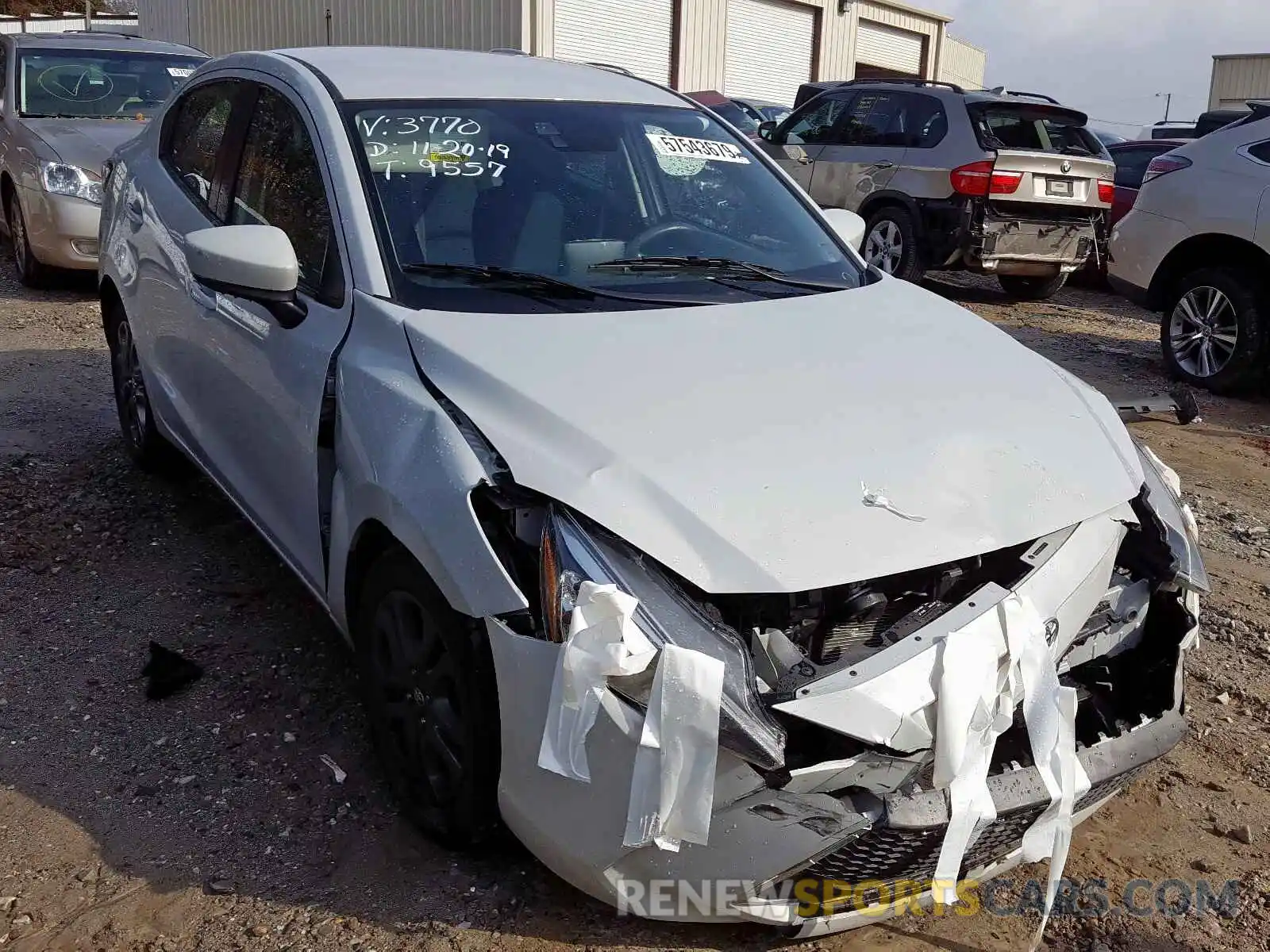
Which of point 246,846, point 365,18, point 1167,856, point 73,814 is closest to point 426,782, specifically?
point 246,846

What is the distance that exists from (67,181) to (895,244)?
254 inches

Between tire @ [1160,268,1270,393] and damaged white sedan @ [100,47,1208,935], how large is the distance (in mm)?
4579

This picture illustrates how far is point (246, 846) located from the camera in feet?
9.21

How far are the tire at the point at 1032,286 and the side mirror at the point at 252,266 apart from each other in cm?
872

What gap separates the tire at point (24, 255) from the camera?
Answer: 28.6 feet

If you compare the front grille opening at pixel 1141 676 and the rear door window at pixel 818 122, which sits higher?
the rear door window at pixel 818 122

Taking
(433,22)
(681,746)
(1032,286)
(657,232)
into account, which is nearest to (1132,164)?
(1032,286)

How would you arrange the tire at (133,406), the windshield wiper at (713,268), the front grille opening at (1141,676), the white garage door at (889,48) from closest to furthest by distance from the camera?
the front grille opening at (1141,676) → the windshield wiper at (713,268) → the tire at (133,406) → the white garage door at (889,48)

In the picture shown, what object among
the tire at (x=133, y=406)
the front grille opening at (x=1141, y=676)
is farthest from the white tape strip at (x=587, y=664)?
the tire at (x=133, y=406)

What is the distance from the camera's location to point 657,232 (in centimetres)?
348

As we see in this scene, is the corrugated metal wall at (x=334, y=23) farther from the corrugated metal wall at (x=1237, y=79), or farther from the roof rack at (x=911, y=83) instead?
the corrugated metal wall at (x=1237, y=79)

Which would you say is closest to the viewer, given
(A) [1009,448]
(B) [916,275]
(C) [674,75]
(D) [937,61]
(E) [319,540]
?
(A) [1009,448]

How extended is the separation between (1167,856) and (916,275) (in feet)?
26.1

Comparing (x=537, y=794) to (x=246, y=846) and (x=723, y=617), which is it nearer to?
(x=723, y=617)
